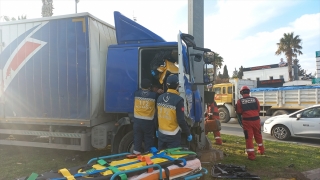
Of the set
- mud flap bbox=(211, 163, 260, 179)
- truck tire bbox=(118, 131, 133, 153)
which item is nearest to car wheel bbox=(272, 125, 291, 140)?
mud flap bbox=(211, 163, 260, 179)

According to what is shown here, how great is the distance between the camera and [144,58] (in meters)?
5.53

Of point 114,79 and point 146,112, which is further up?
point 114,79

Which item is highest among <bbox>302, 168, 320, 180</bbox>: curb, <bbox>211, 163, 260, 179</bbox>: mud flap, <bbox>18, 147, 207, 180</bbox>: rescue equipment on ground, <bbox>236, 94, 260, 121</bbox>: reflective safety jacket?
<bbox>236, 94, 260, 121</bbox>: reflective safety jacket

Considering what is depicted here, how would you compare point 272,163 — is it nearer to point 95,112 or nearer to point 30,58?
point 95,112

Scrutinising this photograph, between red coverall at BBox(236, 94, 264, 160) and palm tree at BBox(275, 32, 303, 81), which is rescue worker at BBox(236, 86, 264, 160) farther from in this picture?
palm tree at BBox(275, 32, 303, 81)

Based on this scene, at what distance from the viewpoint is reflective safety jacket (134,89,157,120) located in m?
4.85

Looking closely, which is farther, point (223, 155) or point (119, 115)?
point (223, 155)

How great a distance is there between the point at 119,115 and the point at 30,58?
7.73 feet

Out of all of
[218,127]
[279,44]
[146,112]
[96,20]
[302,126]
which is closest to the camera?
[146,112]

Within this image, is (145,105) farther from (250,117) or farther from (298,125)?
(298,125)

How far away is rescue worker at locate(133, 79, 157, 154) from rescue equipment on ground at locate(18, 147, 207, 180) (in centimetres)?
145

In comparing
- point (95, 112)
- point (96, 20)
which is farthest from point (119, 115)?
point (96, 20)

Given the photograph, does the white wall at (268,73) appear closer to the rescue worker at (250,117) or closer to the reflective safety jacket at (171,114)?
the rescue worker at (250,117)

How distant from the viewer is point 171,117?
427cm
